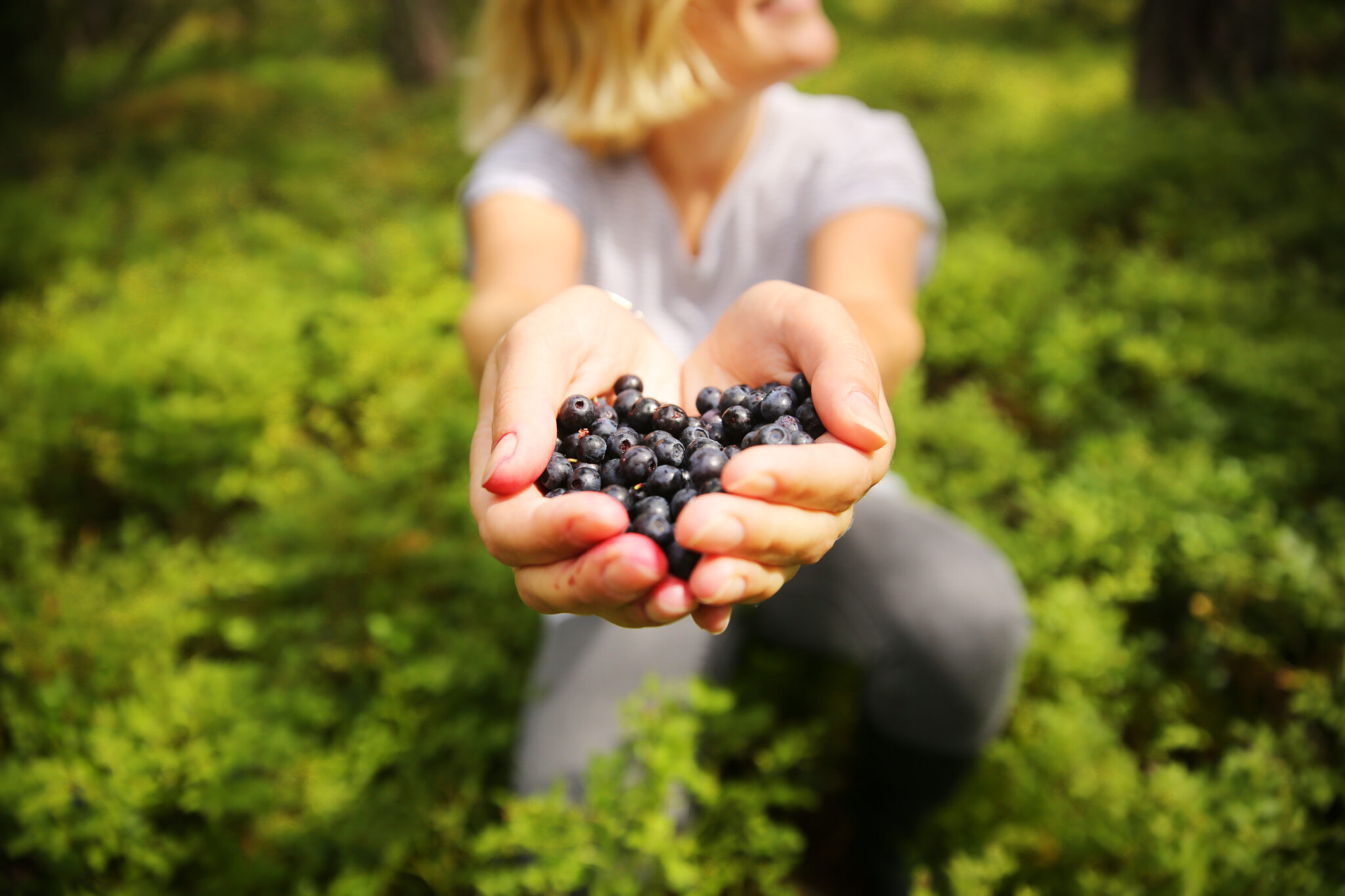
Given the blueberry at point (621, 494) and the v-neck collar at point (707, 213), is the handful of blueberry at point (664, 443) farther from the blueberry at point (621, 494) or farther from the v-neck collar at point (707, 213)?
the v-neck collar at point (707, 213)

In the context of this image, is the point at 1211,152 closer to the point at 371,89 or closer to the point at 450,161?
the point at 450,161

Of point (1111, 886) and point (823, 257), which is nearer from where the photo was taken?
point (1111, 886)

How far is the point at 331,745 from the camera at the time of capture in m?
2.09

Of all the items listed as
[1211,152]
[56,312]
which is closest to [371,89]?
[56,312]

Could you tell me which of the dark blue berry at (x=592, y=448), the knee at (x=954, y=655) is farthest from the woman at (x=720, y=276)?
the dark blue berry at (x=592, y=448)

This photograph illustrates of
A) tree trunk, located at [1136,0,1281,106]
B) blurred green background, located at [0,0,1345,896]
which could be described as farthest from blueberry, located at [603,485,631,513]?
tree trunk, located at [1136,0,1281,106]

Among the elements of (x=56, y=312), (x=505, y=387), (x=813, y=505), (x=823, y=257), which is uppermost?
(x=505, y=387)

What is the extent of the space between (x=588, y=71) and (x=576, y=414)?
4.29 feet

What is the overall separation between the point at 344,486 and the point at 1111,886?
2590mm

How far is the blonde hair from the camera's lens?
185 cm

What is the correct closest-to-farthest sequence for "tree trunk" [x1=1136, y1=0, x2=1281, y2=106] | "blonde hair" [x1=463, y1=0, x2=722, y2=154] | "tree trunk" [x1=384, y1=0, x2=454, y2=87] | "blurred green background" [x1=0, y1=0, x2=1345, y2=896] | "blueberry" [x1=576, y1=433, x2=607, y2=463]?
"blueberry" [x1=576, y1=433, x2=607, y2=463] < "blurred green background" [x1=0, y1=0, x2=1345, y2=896] < "blonde hair" [x1=463, y1=0, x2=722, y2=154] < "tree trunk" [x1=1136, y1=0, x2=1281, y2=106] < "tree trunk" [x1=384, y1=0, x2=454, y2=87]

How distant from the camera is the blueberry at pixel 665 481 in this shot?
40.8 inches

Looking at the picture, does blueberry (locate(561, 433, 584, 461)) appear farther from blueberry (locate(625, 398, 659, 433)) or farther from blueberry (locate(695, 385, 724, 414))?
blueberry (locate(695, 385, 724, 414))

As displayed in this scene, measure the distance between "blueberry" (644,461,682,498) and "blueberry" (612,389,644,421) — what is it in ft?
0.64
